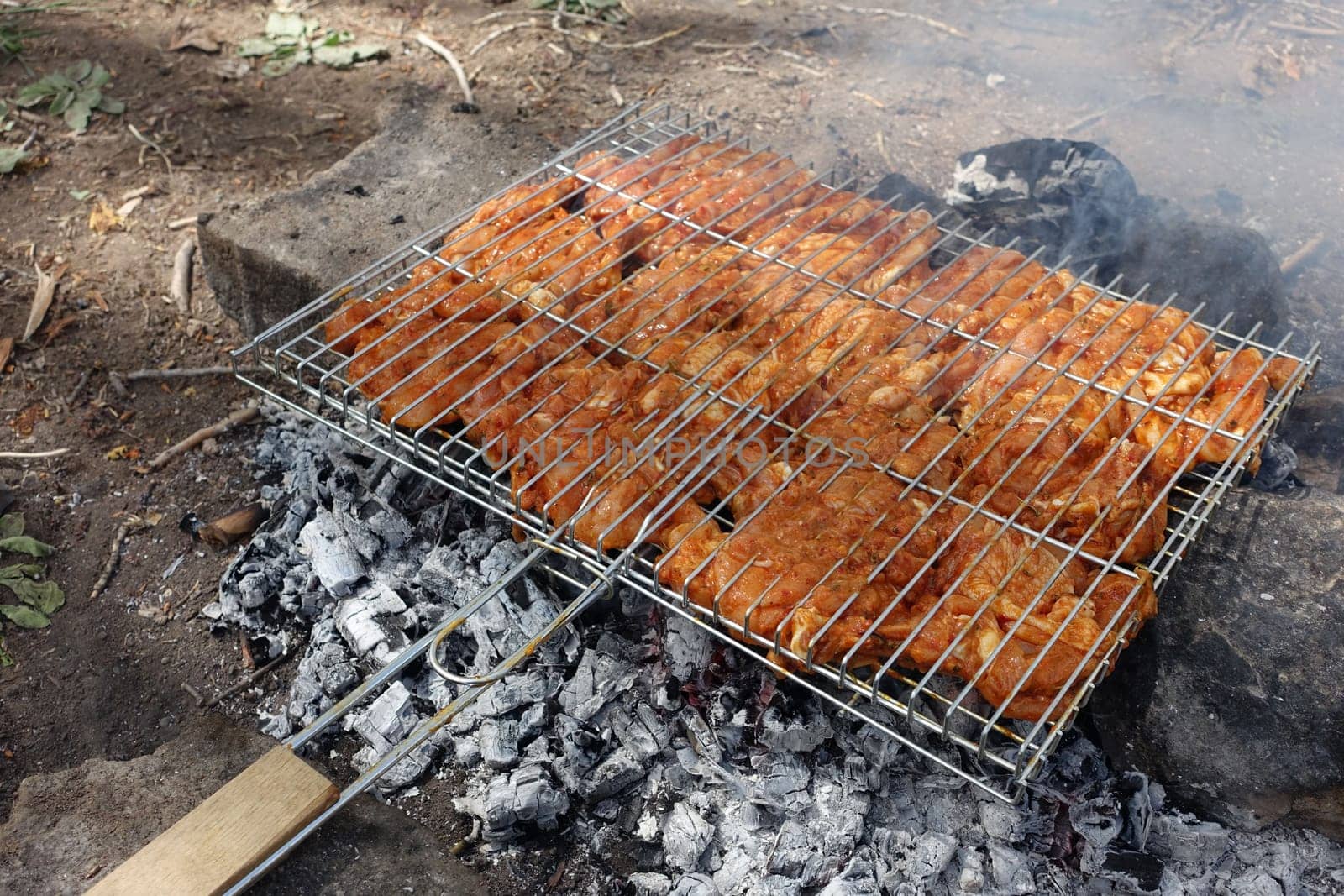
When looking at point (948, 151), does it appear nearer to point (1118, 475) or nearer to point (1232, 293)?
point (1232, 293)

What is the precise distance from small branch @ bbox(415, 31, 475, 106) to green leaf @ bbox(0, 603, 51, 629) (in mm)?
4693

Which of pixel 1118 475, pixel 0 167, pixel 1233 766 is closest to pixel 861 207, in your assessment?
pixel 1118 475

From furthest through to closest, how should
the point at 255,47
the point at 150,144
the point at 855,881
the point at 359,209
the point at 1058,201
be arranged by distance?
the point at 255,47, the point at 150,144, the point at 1058,201, the point at 359,209, the point at 855,881

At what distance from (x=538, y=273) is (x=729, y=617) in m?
2.12

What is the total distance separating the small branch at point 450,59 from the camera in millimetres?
8078

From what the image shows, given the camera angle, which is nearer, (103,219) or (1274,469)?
(1274,469)

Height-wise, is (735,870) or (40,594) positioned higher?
(735,870)

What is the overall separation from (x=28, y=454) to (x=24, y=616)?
3.76ft

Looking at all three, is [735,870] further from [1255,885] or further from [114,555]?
[114,555]

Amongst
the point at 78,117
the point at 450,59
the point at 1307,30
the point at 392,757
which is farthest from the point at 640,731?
the point at 1307,30

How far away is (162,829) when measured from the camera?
12.0 feet

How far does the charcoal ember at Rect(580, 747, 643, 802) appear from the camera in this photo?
3955mm

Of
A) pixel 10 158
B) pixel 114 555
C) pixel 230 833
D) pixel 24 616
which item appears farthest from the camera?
pixel 10 158

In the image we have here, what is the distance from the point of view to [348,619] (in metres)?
4.50
